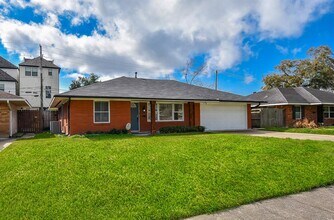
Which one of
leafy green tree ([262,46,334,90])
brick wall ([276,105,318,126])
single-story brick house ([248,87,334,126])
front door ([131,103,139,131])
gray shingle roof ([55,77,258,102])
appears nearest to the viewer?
gray shingle roof ([55,77,258,102])

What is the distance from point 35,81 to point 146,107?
76.5ft

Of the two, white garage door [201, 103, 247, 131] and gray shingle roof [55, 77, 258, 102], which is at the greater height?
gray shingle roof [55, 77, 258, 102]

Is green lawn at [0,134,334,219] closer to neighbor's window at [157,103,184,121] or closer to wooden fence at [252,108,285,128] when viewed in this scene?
neighbor's window at [157,103,184,121]

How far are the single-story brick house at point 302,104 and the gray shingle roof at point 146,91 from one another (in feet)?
20.9

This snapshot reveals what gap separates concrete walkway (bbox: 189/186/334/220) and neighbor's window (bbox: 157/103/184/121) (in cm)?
1258

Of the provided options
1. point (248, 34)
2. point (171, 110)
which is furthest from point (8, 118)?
point (248, 34)

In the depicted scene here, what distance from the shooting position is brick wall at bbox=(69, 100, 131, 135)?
1434cm

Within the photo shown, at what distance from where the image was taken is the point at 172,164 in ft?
21.7

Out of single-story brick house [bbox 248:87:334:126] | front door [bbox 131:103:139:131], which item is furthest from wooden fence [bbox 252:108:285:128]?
front door [bbox 131:103:139:131]

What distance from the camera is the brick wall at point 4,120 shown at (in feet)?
52.7

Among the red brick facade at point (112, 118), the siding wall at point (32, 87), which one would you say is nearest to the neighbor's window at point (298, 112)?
the red brick facade at point (112, 118)

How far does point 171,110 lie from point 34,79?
2439 cm

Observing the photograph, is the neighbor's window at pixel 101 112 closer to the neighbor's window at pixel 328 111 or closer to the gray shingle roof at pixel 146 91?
the gray shingle roof at pixel 146 91

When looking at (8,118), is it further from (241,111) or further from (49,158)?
(241,111)
